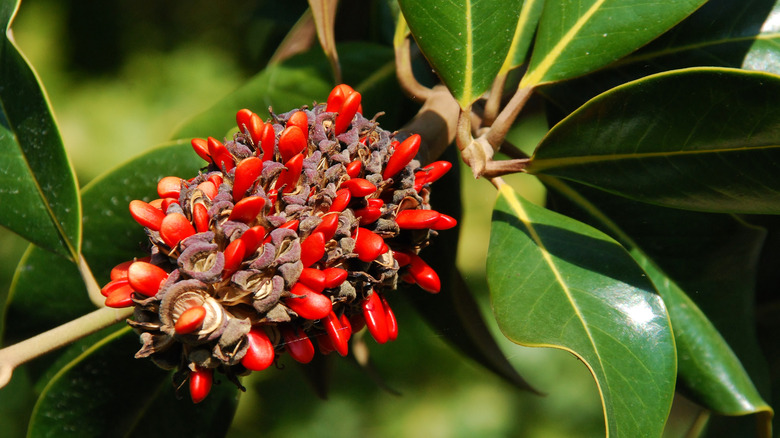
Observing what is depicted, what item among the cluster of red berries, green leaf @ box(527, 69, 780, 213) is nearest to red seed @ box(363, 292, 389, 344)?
the cluster of red berries

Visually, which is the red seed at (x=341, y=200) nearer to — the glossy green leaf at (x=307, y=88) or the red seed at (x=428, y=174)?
the red seed at (x=428, y=174)

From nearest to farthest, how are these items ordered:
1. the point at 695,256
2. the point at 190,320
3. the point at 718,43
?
the point at 190,320 < the point at 718,43 < the point at 695,256

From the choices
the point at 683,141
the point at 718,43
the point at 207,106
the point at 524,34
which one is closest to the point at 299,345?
the point at 683,141

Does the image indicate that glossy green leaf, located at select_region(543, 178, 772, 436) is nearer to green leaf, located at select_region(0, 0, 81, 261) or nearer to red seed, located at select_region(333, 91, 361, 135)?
red seed, located at select_region(333, 91, 361, 135)

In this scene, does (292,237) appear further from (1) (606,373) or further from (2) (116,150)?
(2) (116,150)

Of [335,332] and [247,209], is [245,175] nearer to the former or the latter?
[247,209]

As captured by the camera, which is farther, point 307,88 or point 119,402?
point 307,88
